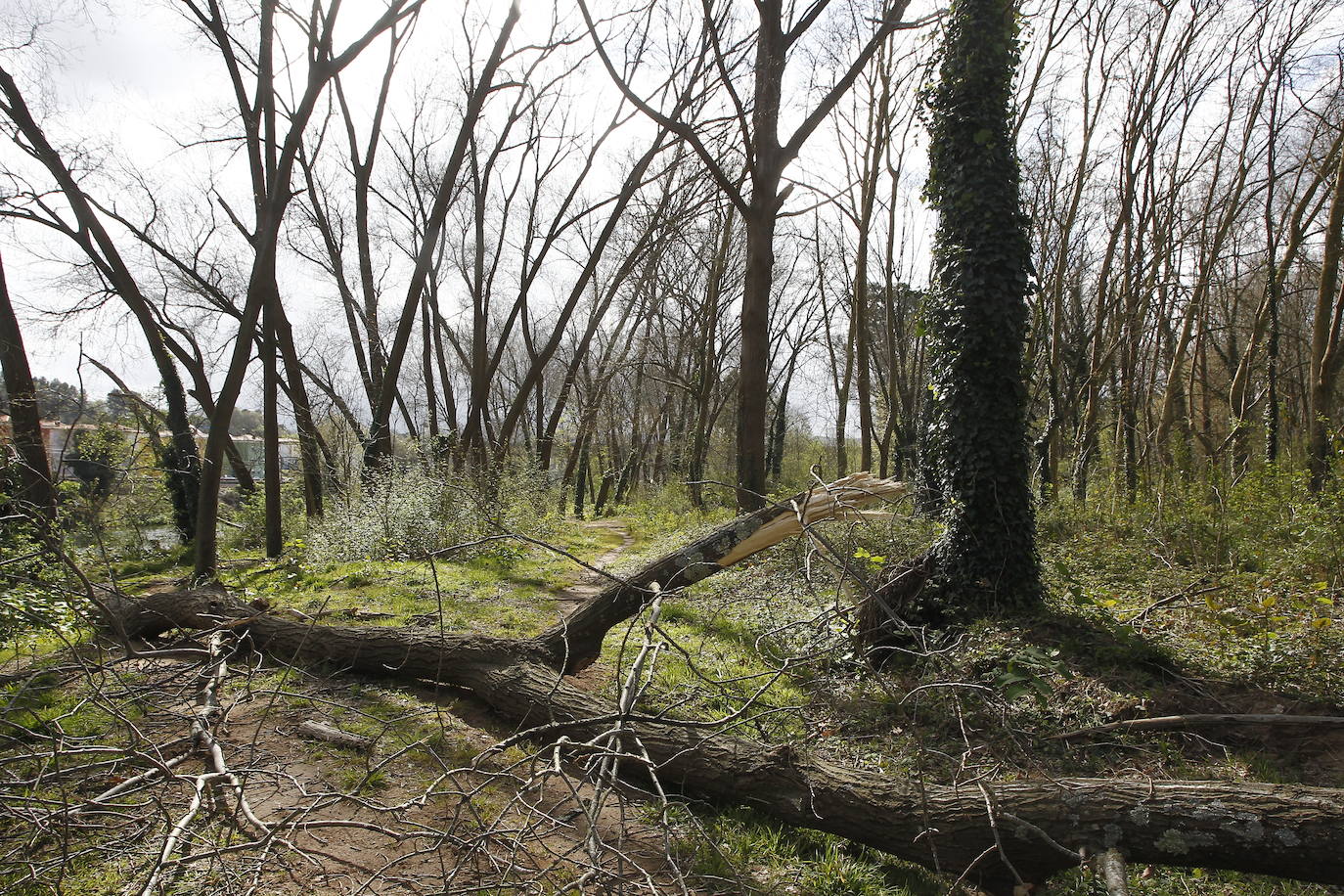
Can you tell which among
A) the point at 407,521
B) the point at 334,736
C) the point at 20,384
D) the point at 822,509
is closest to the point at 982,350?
the point at 822,509

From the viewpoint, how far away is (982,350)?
6184 millimetres

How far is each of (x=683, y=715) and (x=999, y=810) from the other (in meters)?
2.18

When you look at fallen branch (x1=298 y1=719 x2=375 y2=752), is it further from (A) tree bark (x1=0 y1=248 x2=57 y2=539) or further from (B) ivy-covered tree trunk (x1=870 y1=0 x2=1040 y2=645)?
(A) tree bark (x1=0 y1=248 x2=57 y2=539)

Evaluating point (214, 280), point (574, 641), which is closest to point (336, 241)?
point (214, 280)

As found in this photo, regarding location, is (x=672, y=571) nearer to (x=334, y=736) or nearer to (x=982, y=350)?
(x=334, y=736)

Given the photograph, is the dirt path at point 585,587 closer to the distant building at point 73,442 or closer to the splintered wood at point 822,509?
the splintered wood at point 822,509

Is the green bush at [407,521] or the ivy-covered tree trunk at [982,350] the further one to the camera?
the green bush at [407,521]

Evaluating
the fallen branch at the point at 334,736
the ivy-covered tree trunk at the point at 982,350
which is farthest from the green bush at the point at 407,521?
the ivy-covered tree trunk at the point at 982,350

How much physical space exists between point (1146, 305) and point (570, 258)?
14.7 metres

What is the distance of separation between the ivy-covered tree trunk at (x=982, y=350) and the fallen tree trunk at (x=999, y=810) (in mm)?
2922

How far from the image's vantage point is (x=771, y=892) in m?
2.90

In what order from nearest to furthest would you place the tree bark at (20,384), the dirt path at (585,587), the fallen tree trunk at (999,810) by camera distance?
the fallen tree trunk at (999,810)
the tree bark at (20,384)
the dirt path at (585,587)

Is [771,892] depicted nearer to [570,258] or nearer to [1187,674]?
[1187,674]

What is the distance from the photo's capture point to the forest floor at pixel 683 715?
275 cm
